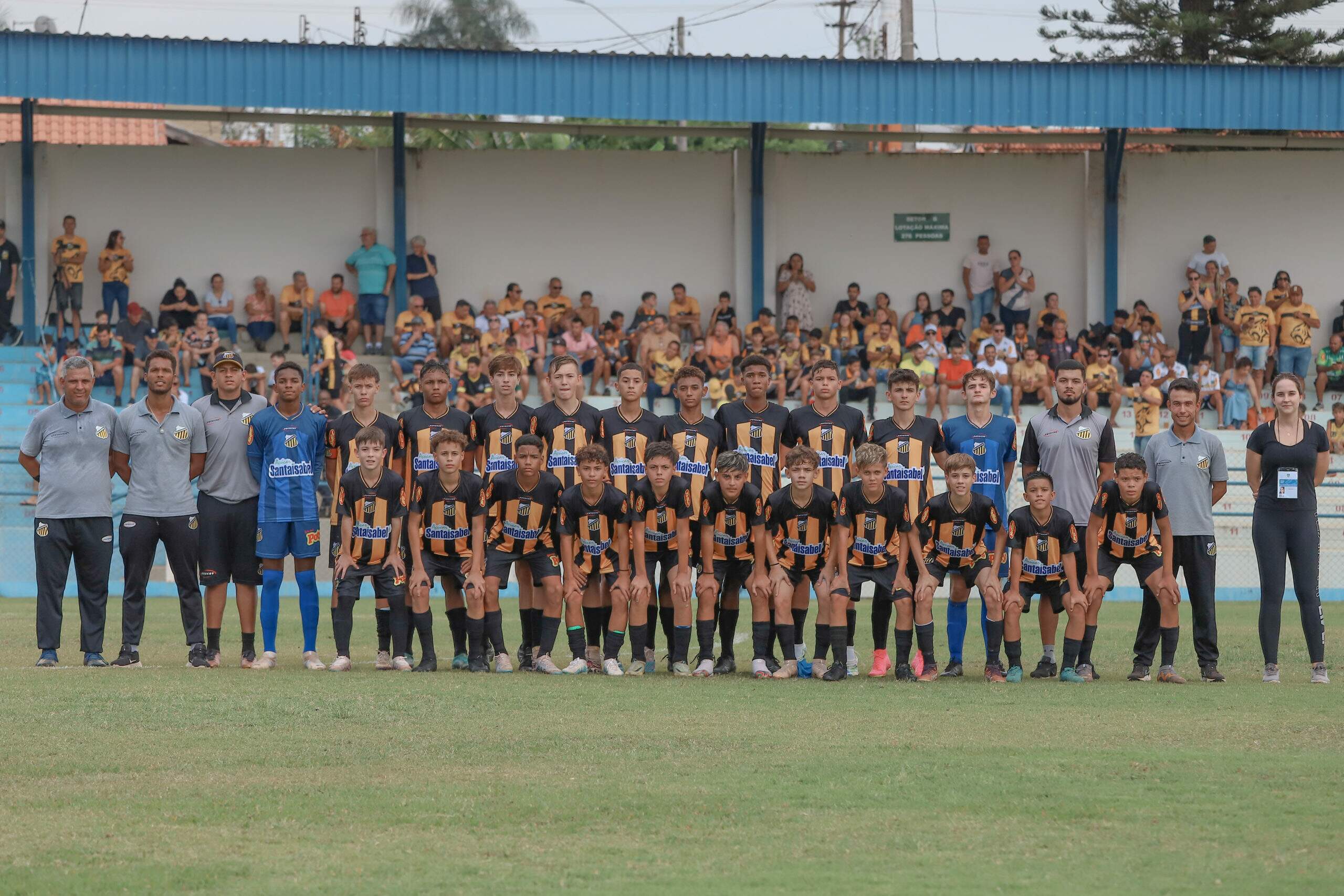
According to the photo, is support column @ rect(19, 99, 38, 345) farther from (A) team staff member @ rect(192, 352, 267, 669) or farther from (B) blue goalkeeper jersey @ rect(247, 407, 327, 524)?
(B) blue goalkeeper jersey @ rect(247, 407, 327, 524)

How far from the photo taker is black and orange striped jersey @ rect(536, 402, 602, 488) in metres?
10.8

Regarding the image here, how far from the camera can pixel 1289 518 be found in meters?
10.3

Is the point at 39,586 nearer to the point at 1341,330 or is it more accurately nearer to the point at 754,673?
the point at 754,673

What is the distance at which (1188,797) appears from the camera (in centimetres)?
623

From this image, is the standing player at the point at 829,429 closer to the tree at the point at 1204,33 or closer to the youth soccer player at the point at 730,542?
the youth soccer player at the point at 730,542

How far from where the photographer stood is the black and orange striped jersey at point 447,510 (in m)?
10.3

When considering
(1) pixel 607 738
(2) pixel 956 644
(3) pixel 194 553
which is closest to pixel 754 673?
(2) pixel 956 644

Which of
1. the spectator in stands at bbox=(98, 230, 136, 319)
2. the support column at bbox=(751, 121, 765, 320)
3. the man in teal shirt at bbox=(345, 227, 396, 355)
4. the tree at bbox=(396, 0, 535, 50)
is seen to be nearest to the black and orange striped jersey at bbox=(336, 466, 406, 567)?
the man in teal shirt at bbox=(345, 227, 396, 355)

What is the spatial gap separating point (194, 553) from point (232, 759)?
390cm

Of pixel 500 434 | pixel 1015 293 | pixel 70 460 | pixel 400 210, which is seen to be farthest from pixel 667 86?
pixel 70 460

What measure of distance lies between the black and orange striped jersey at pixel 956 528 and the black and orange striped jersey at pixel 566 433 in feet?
7.71

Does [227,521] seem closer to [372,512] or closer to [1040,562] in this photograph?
[372,512]

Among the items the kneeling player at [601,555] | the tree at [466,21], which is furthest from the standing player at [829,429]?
the tree at [466,21]

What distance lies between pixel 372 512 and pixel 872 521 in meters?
3.30
